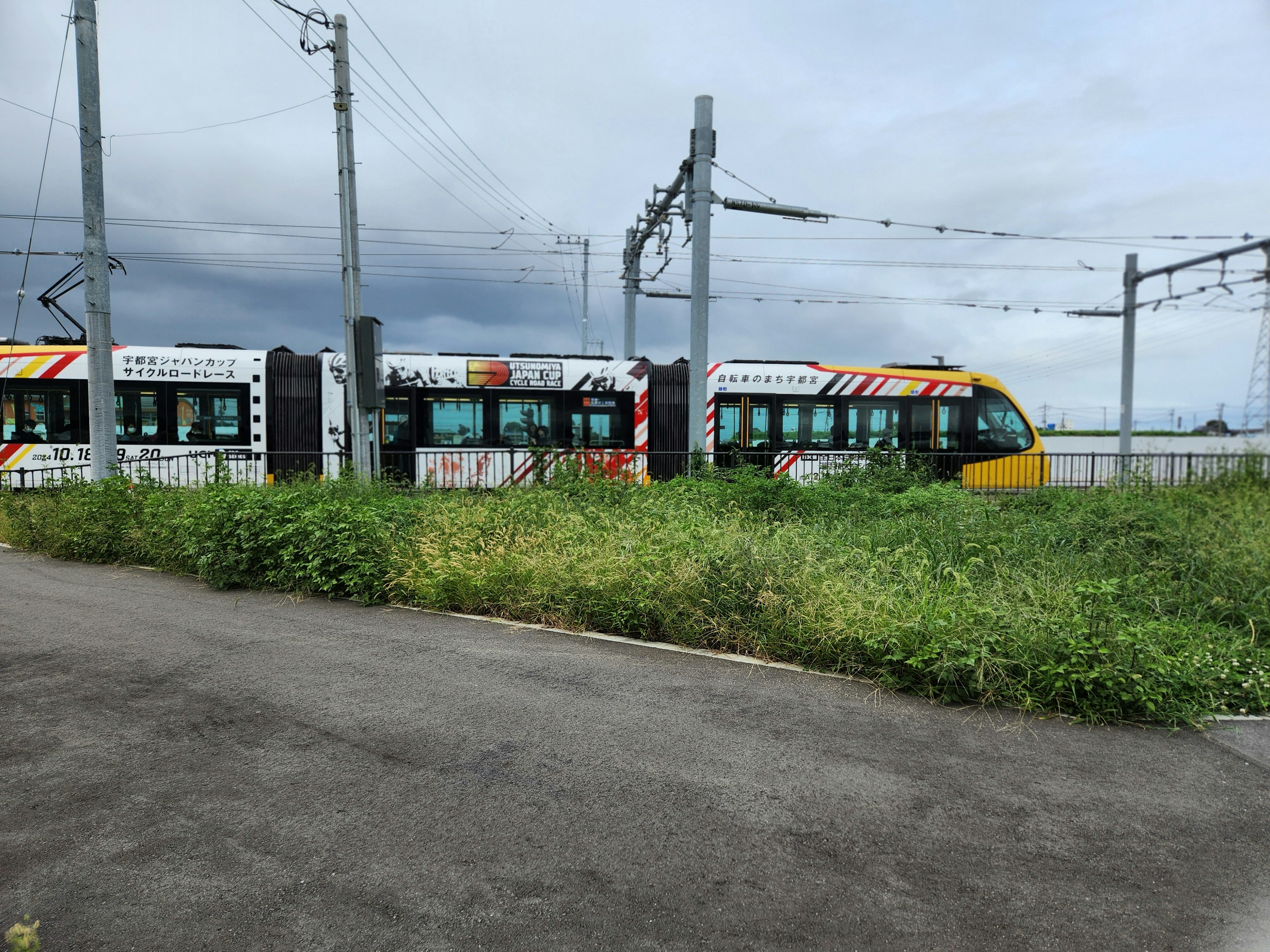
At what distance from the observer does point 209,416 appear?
16234 millimetres

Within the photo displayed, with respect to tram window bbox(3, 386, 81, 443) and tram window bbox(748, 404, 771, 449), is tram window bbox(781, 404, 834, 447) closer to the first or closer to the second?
tram window bbox(748, 404, 771, 449)

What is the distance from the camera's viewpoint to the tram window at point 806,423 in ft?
59.1

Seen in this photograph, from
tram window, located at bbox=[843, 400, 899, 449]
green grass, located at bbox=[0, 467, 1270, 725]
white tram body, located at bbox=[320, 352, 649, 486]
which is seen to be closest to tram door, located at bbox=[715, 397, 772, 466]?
white tram body, located at bbox=[320, 352, 649, 486]

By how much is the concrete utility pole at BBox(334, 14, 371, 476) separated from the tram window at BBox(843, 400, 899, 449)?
37.8ft

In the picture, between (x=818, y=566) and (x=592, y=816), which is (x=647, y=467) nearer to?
(x=818, y=566)

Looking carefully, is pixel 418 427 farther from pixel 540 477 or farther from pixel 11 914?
pixel 11 914

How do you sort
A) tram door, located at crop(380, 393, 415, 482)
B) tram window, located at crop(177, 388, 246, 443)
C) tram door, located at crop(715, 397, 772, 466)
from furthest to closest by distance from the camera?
1. tram door, located at crop(715, 397, 772, 466)
2. tram door, located at crop(380, 393, 415, 482)
3. tram window, located at crop(177, 388, 246, 443)

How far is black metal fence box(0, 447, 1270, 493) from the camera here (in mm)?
11742

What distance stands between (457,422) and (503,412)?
3.47ft

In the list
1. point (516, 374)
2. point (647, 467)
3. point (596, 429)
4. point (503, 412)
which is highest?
point (516, 374)

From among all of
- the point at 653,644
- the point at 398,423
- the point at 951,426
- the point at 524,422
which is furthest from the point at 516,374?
the point at 653,644

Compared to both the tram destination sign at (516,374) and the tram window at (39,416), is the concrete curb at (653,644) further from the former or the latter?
the tram window at (39,416)

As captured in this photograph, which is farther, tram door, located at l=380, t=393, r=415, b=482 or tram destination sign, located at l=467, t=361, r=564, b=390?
tram destination sign, located at l=467, t=361, r=564, b=390

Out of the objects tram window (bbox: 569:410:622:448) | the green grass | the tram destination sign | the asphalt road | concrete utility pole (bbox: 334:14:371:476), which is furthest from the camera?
tram window (bbox: 569:410:622:448)
